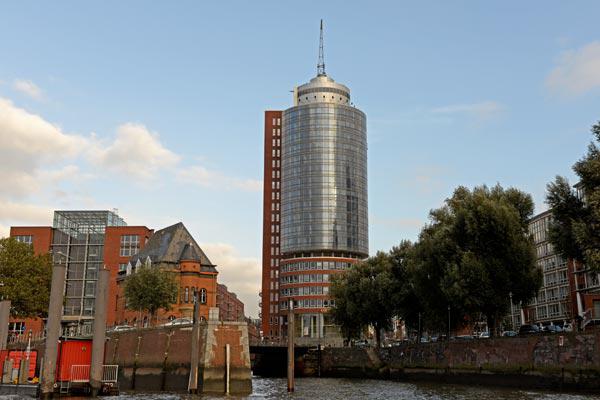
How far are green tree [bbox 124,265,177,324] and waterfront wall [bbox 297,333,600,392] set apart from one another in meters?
32.5

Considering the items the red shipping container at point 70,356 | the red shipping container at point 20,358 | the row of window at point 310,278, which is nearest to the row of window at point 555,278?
the row of window at point 310,278

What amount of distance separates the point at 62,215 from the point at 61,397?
122m

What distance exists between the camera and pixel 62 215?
6220 inches

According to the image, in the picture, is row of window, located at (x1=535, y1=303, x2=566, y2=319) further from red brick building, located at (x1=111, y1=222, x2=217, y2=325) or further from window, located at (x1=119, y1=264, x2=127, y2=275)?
window, located at (x1=119, y1=264, x2=127, y2=275)

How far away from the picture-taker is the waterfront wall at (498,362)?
2178 inches

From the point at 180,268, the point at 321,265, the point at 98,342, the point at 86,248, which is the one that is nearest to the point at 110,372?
the point at 98,342

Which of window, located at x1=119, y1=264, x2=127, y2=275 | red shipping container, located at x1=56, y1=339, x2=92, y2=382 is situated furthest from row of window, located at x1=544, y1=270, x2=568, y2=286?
red shipping container, located at x1=56, y1=339, x2=92, y2=382

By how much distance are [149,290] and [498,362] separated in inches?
2096

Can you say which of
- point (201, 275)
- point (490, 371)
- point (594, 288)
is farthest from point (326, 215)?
point (490, 371)

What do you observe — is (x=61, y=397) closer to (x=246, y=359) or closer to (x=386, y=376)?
(x=246, y=359)

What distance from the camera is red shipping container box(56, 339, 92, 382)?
160ft

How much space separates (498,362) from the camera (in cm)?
6681

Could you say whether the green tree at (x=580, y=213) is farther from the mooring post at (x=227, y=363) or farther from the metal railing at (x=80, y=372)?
the metal railing at (x=80, y=372)

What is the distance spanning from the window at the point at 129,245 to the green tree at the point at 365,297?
5990 centimetres
